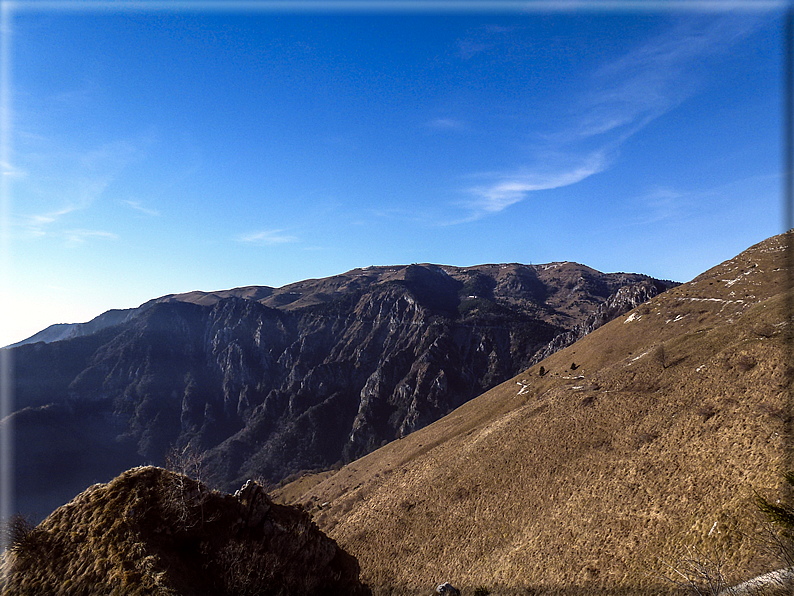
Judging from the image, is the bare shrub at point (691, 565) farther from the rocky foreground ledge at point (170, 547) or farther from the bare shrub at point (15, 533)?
the bare shrub at point (15, 533)

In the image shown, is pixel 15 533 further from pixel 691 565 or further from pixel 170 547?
pixel 691 565

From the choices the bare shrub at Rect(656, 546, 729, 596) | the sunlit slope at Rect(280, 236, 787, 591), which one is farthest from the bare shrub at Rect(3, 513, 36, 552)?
the bare shrub at Rect(656, 546, 729, 596)

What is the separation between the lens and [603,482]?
130ft

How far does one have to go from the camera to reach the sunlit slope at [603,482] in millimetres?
28953

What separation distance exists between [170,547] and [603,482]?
38.0 metres

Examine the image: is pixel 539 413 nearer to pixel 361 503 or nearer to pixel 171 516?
pixel 361 503

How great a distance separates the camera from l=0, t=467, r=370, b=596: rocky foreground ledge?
21.2 meters

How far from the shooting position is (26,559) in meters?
22.3

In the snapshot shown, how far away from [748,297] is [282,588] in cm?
9680

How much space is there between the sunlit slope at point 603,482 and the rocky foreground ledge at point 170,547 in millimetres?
14678

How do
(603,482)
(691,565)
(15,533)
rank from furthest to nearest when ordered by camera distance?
1. (603,482)
2. (691,565)
3. (15,533)

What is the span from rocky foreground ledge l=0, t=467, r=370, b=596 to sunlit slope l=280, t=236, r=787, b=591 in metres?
14.7

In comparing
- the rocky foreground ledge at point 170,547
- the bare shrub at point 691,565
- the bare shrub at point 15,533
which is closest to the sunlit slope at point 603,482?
the bare shrub at point 691,565

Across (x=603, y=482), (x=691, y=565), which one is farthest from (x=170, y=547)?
(x=603, y=482)
